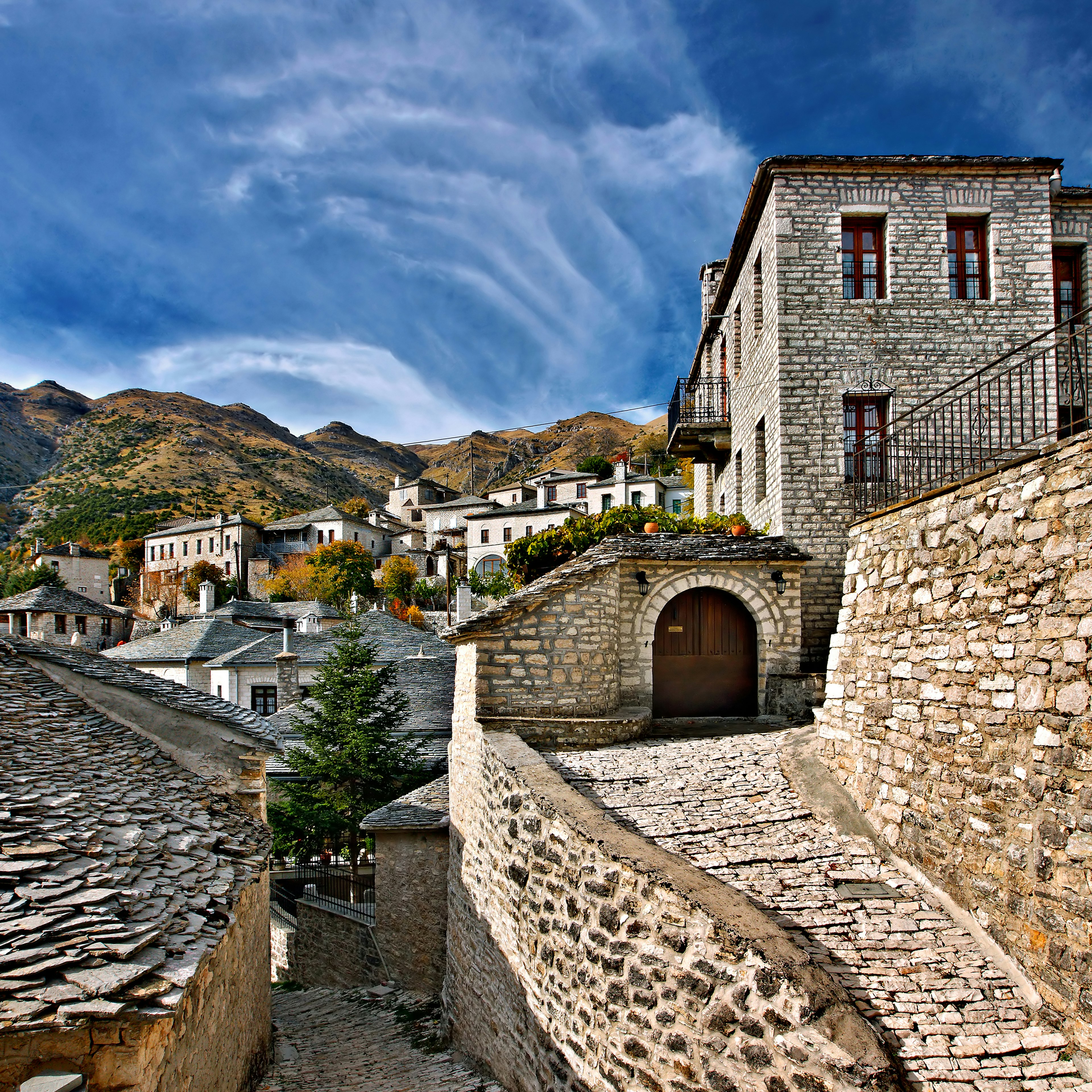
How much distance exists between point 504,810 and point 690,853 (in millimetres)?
2342

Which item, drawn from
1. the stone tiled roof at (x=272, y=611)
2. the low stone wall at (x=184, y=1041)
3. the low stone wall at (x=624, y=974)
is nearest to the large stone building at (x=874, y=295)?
the low stone wall at (x=624, y=974)

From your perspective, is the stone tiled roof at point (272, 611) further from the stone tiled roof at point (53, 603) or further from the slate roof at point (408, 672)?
the stone tiled roof at point (53, 603)

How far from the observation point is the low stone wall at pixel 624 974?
12.5 ft

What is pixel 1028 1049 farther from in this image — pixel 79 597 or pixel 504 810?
pixel 79 597

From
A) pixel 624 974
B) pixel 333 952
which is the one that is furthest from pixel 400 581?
pixel 624 974

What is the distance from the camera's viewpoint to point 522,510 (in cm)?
5662

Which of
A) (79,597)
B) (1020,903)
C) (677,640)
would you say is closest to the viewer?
(1020,903)

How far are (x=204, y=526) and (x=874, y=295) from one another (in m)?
63.5

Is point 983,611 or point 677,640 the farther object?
point 677,640

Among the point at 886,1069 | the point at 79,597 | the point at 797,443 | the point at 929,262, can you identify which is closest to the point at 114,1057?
the point at 886,1069

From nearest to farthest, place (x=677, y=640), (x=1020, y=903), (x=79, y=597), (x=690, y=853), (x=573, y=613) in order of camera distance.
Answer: (x=1020, y=903)
(x=690, y=853)
(x=573, y=613)
(x=677, y=640)
(x=79, y=597)

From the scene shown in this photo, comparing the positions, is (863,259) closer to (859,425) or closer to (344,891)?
(859,425)

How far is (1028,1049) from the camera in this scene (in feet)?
13.2

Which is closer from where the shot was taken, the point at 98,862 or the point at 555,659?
the point at 98,862
